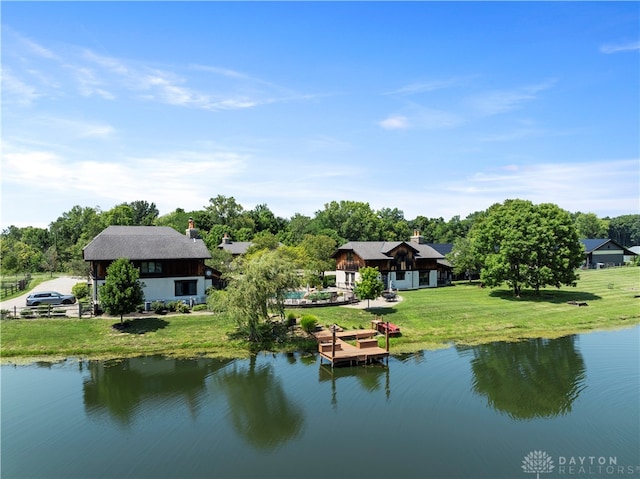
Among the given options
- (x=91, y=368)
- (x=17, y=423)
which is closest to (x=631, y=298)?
(x=91, y=368)

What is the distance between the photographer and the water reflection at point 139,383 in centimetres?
2253

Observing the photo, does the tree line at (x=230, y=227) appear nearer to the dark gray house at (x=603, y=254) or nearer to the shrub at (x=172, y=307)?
the dark gray house at (x=603, y=254)

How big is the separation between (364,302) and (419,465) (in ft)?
98.5

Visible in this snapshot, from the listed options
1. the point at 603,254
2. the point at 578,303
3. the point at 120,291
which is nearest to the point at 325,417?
the point at 120,291

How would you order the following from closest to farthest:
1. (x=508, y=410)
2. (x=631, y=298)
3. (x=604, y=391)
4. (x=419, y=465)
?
(x=419, y=465), (x=508, y=410), (x=604, y=391), (x=631, y=298)

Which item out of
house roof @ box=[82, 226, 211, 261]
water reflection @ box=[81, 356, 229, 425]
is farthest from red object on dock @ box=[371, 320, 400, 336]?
house roof @ box=[82, 226, 211, 261]

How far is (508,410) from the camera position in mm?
21719

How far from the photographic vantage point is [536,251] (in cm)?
4906

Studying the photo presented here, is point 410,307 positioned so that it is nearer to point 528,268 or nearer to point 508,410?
point 528,268

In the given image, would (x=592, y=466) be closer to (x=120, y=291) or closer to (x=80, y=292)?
(x=120, y=291)

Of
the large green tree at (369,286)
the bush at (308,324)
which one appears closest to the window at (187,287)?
the bush at (308,324)

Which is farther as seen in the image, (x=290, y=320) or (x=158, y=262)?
(x=158, y=262)

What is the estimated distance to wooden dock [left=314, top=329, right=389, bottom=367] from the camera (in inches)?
1147

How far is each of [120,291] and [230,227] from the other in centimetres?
7454
